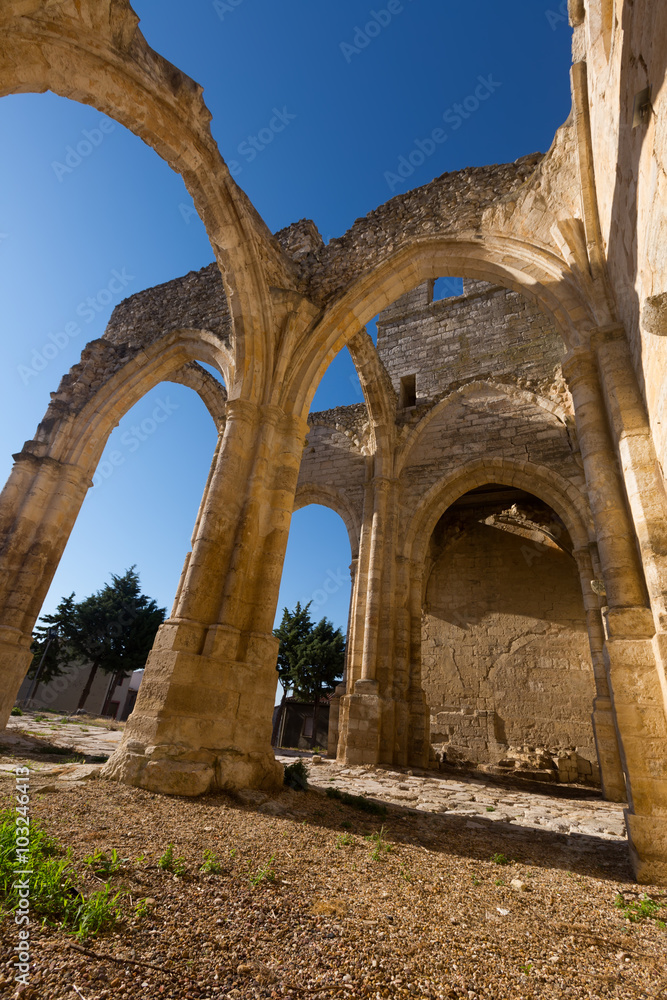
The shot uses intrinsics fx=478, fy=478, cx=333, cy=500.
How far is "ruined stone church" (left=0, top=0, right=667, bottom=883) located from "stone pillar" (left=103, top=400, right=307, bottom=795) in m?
0.02

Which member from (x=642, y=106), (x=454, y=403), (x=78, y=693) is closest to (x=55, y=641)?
(x=78, y=693)

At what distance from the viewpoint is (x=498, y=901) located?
2291 mm

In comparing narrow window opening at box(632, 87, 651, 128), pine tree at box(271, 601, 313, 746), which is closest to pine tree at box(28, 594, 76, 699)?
pine tree at box(271, 601, 313, 746)

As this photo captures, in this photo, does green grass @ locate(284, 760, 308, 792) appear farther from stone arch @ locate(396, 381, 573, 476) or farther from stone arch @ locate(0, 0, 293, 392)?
stone arch @ locate(396, 381, 573, 476)

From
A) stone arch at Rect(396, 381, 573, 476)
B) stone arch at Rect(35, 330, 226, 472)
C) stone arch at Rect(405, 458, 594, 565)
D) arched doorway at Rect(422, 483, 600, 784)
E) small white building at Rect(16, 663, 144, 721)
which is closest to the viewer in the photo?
stone arch at Rect(35, 330, 226, 472)

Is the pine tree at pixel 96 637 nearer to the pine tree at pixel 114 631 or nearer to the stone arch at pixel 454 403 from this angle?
the pine tree at pixel 114 631

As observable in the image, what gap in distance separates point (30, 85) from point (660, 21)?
482cm

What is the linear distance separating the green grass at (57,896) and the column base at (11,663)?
5.59 metres

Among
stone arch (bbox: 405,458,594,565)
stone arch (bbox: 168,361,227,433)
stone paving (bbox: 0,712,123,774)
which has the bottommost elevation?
stone paving (bbox: 0,712,123,774)

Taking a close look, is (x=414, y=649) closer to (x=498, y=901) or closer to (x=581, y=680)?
(x=581, y=680)

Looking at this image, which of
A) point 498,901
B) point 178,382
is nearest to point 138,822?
point 498,901

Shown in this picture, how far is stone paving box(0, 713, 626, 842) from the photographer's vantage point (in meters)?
4.18

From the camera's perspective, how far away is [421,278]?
262 inches

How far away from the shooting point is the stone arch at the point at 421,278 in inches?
204
